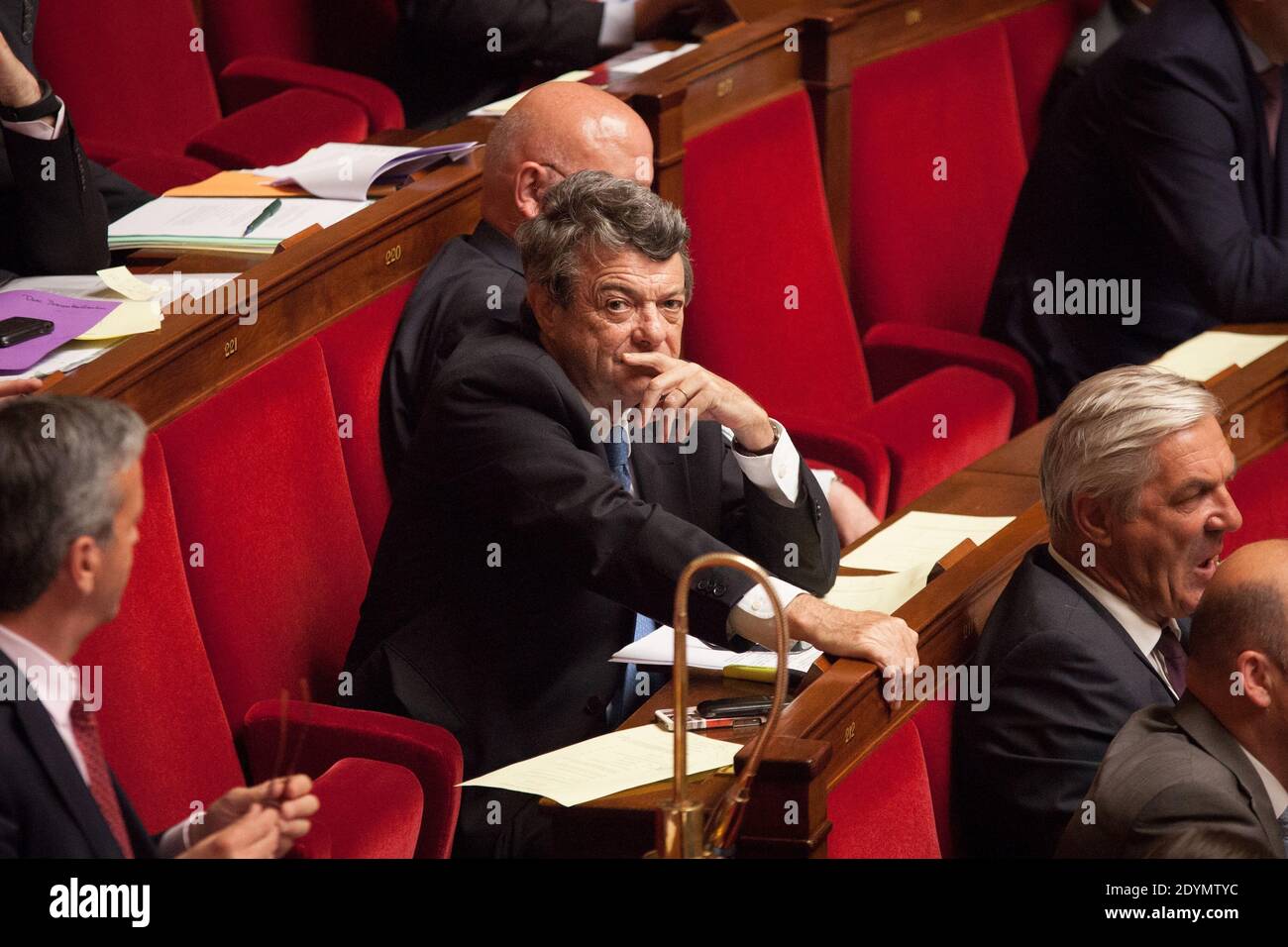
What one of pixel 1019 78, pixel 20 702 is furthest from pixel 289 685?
pixel 1019 78

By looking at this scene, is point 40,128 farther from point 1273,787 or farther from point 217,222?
point 1273,787

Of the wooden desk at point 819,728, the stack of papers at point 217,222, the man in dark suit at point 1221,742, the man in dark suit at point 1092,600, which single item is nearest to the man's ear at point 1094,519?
the man in dark suit at point 1092,600

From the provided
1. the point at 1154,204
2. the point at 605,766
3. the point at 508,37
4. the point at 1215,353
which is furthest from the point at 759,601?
the point at 508,37

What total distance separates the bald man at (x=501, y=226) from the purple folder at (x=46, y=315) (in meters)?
0.34

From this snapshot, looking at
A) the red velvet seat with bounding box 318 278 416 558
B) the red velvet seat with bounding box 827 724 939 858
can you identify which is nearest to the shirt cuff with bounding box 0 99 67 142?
the red velvet seat with bounding box 318 278 416 558

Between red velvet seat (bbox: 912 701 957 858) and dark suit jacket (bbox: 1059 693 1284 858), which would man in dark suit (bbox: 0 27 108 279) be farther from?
dark suit jacket (bbox: 1059 693 1284 858)

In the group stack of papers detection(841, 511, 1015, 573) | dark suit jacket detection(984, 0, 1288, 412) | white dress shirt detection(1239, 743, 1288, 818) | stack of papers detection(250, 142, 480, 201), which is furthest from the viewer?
dark suit jacket detection(984, 0, 1288, 412)

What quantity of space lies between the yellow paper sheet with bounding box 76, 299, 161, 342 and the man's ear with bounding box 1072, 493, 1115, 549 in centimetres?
96

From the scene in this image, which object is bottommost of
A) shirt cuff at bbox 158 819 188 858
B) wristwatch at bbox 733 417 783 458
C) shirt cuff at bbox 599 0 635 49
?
shirt cuff at bbox 158 819 188 858

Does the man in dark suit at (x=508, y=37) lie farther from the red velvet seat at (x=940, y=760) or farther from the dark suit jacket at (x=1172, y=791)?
the dark suit jacket at (x=1172, y=791)

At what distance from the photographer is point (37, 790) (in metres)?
1.17

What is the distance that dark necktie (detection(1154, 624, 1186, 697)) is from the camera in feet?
6.08

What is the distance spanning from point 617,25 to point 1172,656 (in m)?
1.78
